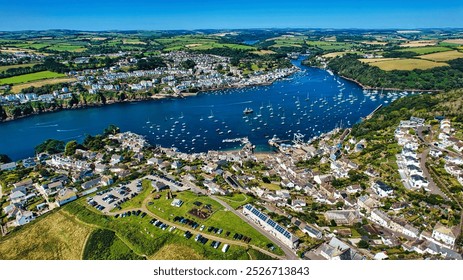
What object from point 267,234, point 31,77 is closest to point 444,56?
point 267,234

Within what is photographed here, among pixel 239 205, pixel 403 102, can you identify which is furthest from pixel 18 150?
pixel 403 102

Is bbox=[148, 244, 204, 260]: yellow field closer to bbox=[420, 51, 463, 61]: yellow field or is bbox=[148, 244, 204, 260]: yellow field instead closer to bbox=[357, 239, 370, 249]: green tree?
bbox=[357, 239, 370, 249]: green tree

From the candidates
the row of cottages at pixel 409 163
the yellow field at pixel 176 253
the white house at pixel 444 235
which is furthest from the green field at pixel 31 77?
the white house at pixel 444 235

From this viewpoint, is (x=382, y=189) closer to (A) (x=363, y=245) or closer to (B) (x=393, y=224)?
(B) (x=393, y=224)

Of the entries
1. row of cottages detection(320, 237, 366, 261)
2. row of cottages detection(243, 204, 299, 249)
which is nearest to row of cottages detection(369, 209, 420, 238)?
row of cottages detection(320, 237, 366, 261)

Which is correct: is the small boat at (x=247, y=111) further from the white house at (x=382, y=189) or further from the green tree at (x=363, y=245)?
the green tree at (x=363, y=245)

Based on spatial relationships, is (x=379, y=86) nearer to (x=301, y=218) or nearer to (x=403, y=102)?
(x=403, y=102)
